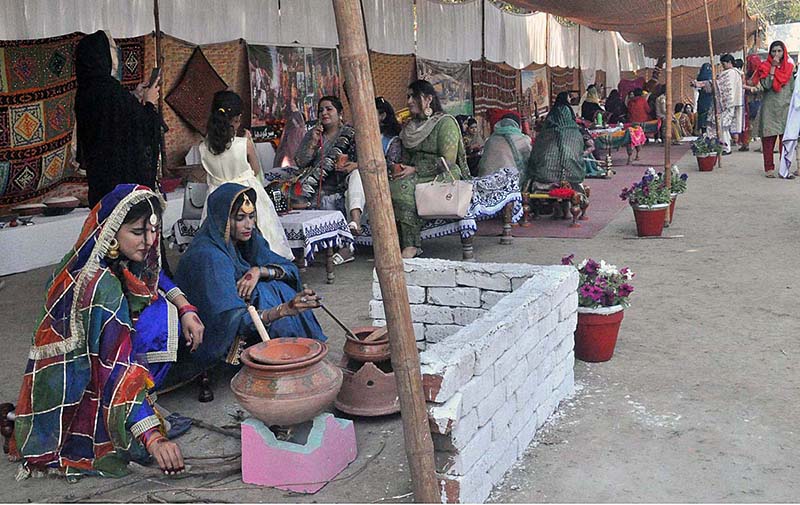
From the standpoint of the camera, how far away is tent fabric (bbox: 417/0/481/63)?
1222 cm

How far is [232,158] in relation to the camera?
18.5ft

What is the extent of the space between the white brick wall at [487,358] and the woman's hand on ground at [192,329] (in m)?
1.02

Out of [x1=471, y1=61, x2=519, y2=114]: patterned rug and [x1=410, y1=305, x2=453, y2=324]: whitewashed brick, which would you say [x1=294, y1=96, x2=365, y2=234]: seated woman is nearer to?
[x1=410, y1=305, x2=453, y2=324]: whitewashed brick

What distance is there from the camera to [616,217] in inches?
355

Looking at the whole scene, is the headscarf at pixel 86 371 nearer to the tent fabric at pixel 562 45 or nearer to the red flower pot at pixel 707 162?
the red flower pot at pixel 707 162

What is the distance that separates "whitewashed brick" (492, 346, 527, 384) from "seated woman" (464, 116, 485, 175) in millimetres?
6139

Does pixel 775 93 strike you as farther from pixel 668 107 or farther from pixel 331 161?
pixel 331 161

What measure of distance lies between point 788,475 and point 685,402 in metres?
0.75

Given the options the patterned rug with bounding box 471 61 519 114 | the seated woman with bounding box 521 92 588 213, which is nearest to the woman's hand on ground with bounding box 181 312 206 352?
the seated woman with bounding box 521 92 588 213

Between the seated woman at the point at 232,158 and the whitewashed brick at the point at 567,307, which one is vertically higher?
the seated woman at the point at 232,158

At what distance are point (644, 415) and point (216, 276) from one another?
205 centimetres

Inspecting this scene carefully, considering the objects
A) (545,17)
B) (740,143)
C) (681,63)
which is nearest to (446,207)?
(545,17)

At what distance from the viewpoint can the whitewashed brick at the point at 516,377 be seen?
3.11 metres

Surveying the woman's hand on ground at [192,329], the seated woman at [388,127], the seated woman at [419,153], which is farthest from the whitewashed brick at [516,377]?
the seated woman at [388,127]
